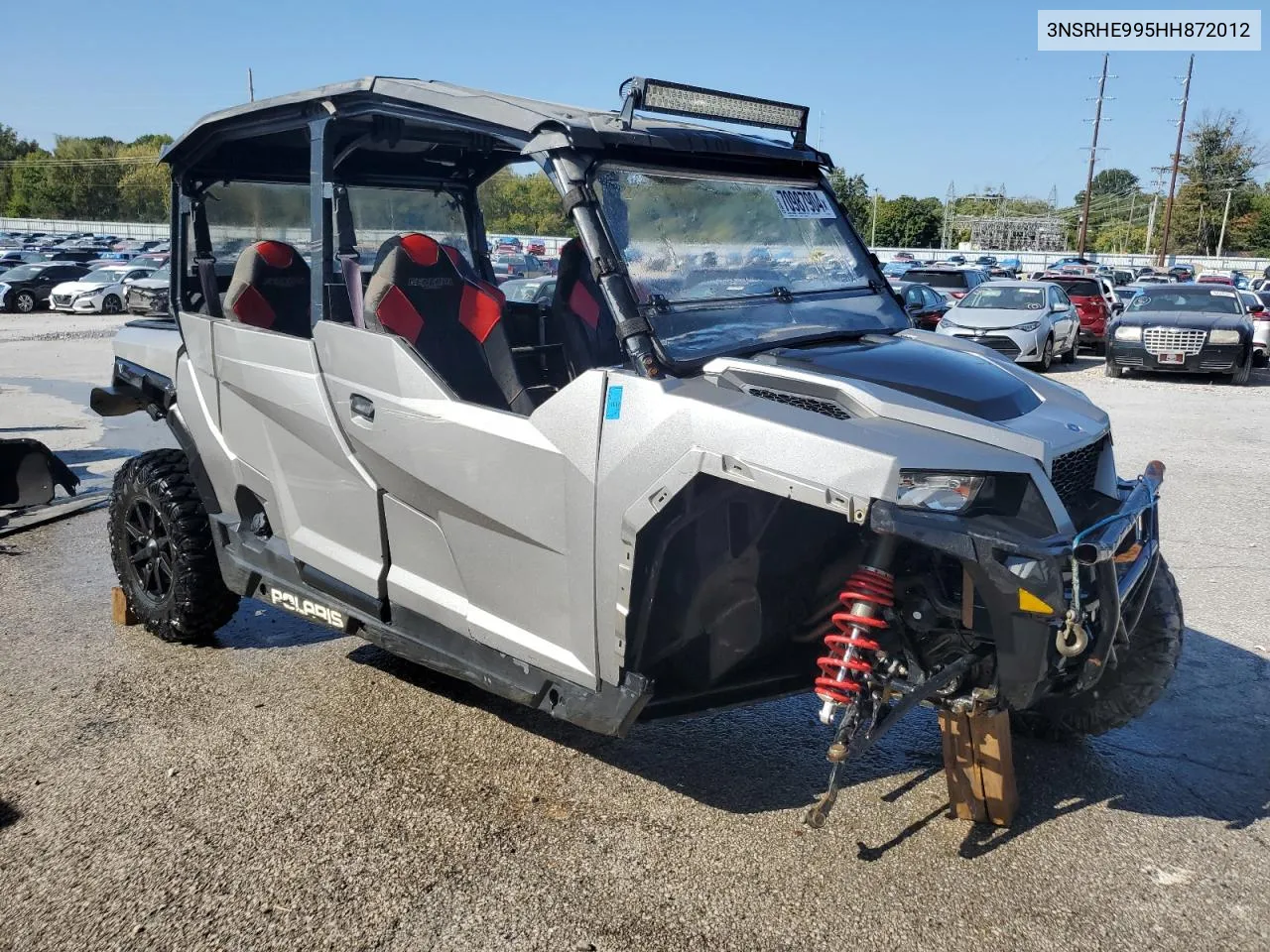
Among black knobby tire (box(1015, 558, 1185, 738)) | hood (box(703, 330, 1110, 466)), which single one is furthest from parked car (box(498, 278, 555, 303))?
black knobby tire (box(1015, 558, 1185, 738))

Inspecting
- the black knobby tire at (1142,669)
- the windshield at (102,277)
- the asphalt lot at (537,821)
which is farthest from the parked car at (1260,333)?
the windshield at (102,277)

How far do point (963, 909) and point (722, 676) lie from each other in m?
1.02

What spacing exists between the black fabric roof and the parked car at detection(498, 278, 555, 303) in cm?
89

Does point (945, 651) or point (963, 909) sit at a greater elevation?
point (945, 651)

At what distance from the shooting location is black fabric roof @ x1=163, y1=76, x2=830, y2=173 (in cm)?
345

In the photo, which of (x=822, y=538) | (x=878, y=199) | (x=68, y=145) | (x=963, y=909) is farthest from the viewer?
(x=68, y=145)

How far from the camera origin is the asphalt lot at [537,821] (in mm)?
3098

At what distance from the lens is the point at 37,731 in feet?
14.2

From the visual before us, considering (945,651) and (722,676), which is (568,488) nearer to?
(722,676)

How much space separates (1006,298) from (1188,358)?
3.31 meters

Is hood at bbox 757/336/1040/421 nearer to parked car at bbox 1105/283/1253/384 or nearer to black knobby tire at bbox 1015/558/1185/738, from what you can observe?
black knobby tire at bbox 1015/558/1185/738

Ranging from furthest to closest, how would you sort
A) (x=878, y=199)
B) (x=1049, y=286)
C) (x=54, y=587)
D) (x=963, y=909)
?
(x=878, y=199)
(x=1049, y=286)
(x=54, y=587)
(x=963, y=909)

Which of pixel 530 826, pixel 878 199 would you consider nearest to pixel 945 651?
pixel 530 826

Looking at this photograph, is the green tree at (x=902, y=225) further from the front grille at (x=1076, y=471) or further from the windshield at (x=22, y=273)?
the front grille at (x=1076, y=471)
